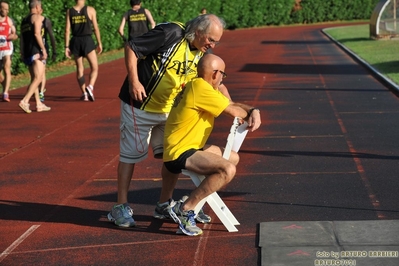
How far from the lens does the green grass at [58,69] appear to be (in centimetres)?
2113

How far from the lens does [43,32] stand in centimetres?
1512

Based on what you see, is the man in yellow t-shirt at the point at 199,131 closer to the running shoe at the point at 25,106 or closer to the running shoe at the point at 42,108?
the running shoe at the point at 25,106

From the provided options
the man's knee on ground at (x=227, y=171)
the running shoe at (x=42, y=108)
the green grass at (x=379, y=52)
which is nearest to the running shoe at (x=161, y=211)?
the man's knee on ground at (x=227, y=171)

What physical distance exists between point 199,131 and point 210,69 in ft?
1.58

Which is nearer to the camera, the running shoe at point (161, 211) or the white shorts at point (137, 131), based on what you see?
the white shorts at point (137, 131)

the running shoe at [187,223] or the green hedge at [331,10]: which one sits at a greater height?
the running shoe at [187,223]

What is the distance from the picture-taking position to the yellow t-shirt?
6.52 meters

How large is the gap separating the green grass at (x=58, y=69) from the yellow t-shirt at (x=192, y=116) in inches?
533

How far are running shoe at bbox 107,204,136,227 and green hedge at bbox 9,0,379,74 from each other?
52.4ft

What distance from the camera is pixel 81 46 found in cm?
1623

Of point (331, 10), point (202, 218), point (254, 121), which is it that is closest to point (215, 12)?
point (331, 10)

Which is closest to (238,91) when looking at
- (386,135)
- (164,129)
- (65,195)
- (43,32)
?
(43,32)

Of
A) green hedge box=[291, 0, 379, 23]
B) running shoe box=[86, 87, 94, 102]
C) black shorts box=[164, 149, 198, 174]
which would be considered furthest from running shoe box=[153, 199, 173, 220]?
green hedge box=[291, 0, 379, 23]

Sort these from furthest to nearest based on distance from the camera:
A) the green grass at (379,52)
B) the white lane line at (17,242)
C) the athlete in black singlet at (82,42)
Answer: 1. the green grass at (379,52)
2. the athlete in black singlet at (82,42)
3. the white lane line at (17,242)
